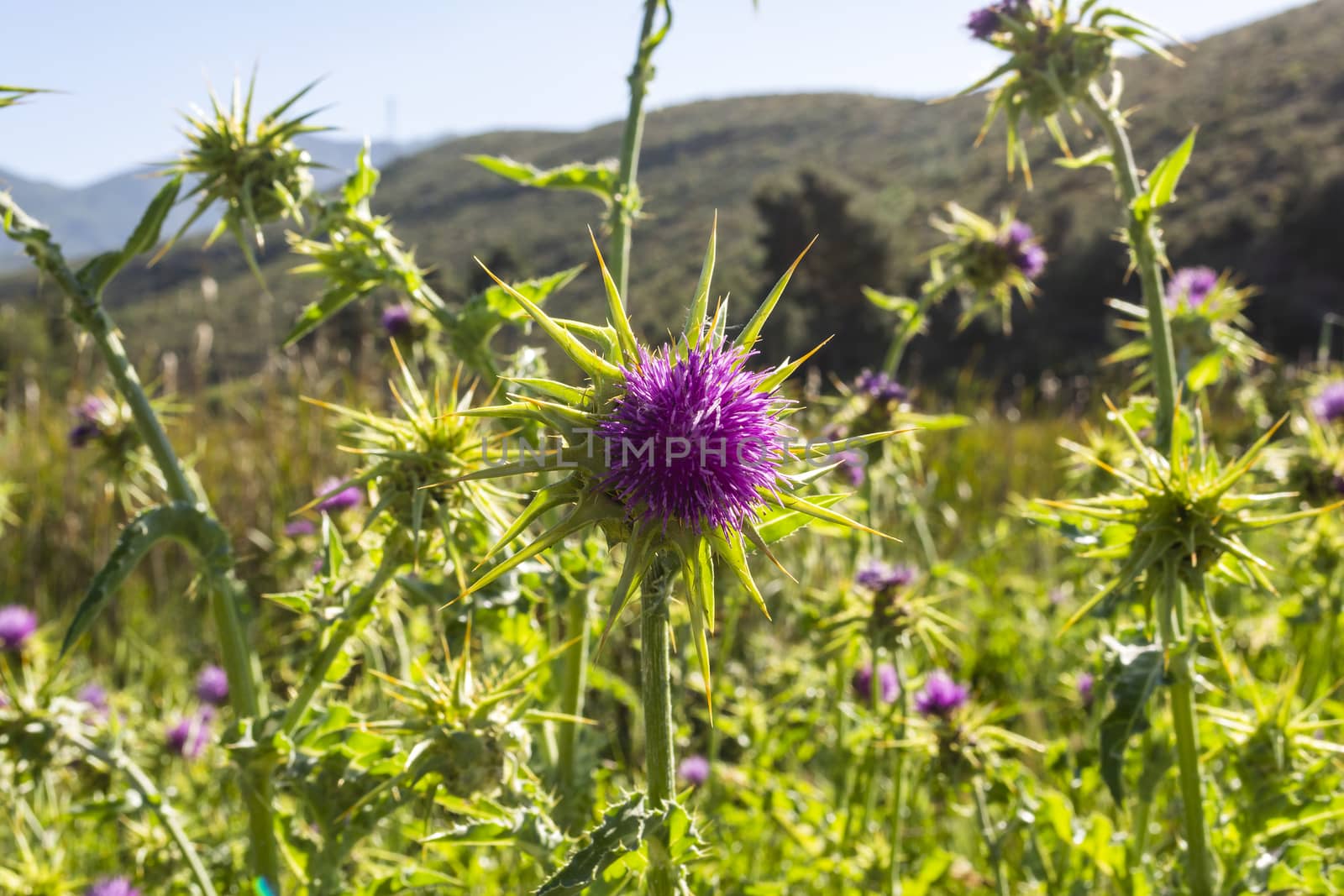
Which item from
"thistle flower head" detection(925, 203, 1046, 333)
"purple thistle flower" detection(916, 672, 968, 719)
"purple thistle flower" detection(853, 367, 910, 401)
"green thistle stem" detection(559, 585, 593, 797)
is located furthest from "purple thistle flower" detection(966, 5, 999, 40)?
"purple thistle flower" detection(916, 672, 968, 719)

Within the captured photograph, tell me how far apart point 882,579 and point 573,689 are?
1531 mm

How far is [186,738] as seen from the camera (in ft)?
15.4

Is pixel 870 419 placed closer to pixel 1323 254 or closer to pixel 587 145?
pixel 1323 254

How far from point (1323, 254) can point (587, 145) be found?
58.1 meters

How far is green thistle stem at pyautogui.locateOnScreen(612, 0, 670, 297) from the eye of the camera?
A: 3.00 m

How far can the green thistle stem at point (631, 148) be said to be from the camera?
300 cm

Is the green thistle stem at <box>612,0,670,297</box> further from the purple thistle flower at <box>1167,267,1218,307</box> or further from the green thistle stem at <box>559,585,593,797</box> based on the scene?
the purple thistle flower at <box>1167,267,1218,307</box>

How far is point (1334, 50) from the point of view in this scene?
44750 mm

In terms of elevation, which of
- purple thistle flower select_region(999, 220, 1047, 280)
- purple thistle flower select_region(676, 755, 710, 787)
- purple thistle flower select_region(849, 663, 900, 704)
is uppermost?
purple thistle flower select_region(999, 220, 1047, 280)

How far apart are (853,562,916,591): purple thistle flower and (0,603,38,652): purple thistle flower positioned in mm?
4279

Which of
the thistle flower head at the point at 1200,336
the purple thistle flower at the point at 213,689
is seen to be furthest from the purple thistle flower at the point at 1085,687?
the purple thistle flower at the point at 213,689

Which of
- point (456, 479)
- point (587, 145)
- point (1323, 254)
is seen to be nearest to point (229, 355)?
point (587, 145)

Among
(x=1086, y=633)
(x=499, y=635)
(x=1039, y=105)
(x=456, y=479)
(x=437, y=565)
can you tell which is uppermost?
(x=1039, y=105)

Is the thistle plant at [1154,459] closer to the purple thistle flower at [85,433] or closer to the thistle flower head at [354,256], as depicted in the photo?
the thistle flower head at [354,256]
